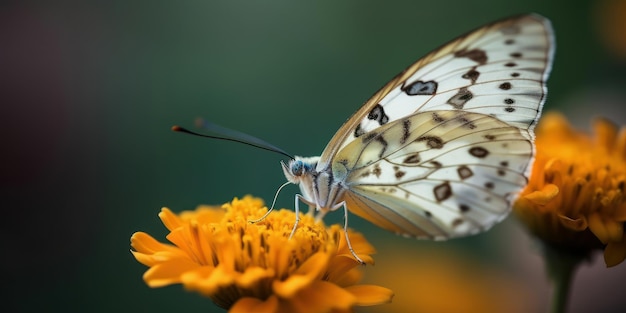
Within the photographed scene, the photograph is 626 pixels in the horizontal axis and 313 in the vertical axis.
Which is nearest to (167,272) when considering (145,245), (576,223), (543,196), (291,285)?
(145,245)

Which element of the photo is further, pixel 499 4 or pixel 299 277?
pixel 499 4

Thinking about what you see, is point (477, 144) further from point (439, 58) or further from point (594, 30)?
point (594, 30)

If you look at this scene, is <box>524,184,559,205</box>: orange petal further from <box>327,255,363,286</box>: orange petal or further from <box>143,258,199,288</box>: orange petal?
<box>143,258,199,288</box>: orange petal

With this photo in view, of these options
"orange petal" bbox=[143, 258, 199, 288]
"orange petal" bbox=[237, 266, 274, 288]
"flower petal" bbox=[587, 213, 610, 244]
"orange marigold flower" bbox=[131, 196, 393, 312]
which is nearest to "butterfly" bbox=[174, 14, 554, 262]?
"orange marigold flower" bbox=[131, 196, 393, 312]

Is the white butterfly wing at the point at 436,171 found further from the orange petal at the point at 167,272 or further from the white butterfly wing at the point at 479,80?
the orange petal at the point at 167,272

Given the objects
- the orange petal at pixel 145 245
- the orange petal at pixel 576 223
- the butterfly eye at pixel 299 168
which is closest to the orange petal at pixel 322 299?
the orange petal at pixel 145 245

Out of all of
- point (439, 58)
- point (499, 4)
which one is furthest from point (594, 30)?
point (439, 58)
